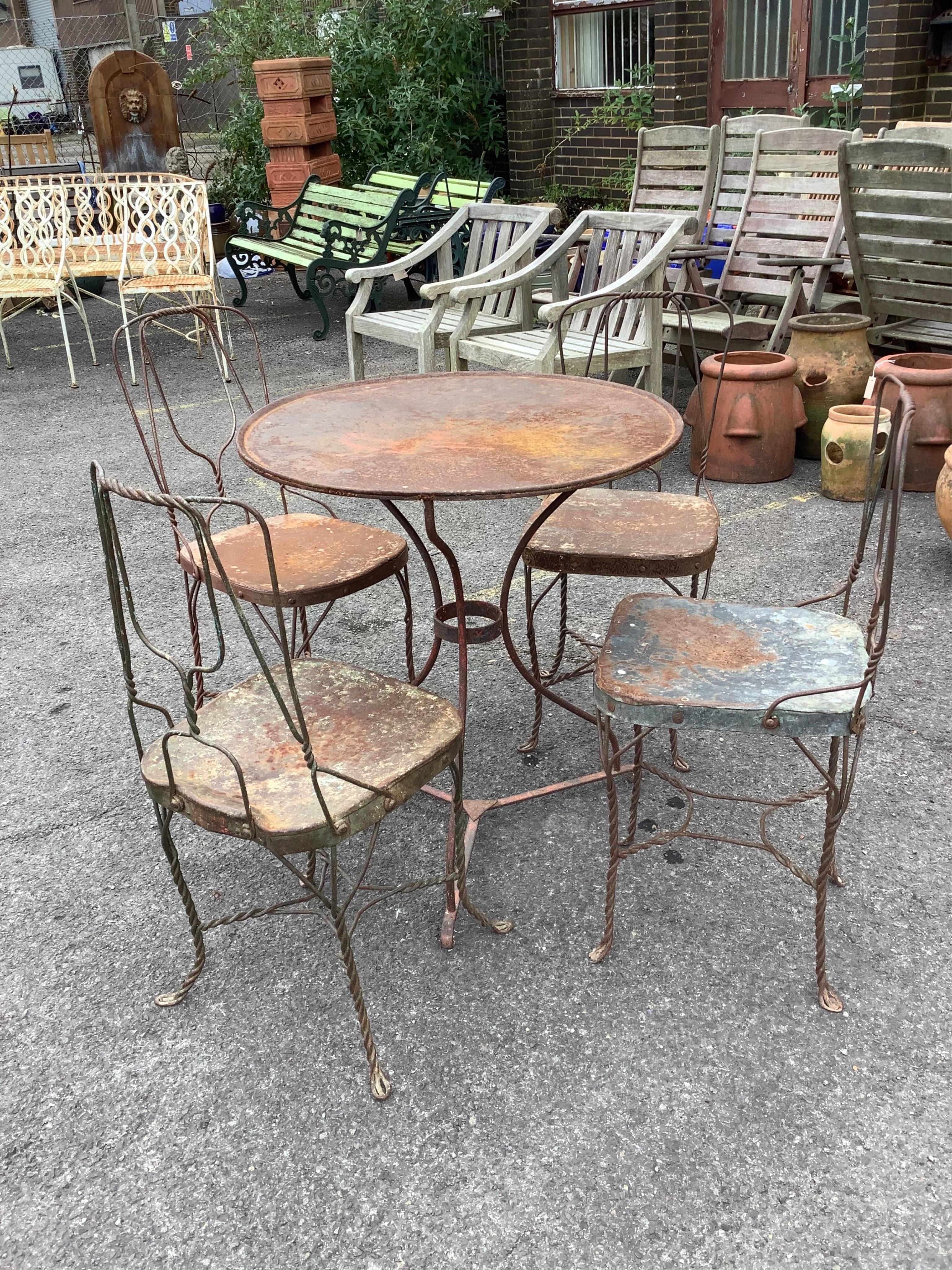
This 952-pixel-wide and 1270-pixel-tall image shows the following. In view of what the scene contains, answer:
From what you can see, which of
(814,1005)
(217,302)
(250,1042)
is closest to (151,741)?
(250,1042)

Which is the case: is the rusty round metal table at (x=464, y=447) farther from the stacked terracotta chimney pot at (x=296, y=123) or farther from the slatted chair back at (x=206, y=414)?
the stacked terracotta chimney pot at (x=296, y=123)

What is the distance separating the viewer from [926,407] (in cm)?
447

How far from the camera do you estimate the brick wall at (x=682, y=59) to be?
8414 mm

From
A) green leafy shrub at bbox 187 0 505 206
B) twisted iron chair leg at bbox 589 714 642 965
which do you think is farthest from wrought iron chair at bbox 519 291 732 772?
green leafy shrub at bbox 187 0 505 206

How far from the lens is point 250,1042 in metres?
2.20

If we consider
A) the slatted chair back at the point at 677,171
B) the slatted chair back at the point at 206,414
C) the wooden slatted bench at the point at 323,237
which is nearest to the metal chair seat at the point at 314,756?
the slatted chair back at the point at 206,414

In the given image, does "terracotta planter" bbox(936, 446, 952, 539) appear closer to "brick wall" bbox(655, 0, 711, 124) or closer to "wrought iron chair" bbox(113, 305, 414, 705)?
"wrought iron chair" bbox(113, 305, 414, 705)

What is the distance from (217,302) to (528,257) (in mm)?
2354

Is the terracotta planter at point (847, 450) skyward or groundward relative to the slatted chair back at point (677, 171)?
groundward

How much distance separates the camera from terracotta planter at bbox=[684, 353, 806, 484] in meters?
4.80

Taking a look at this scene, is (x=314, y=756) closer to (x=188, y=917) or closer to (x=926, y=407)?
(x=188, y=917)

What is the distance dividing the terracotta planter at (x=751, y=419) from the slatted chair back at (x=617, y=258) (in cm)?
49

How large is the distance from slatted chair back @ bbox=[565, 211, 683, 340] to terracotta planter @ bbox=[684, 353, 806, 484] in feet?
1.59

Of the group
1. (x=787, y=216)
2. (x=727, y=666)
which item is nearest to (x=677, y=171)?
(x=787, y=216)
